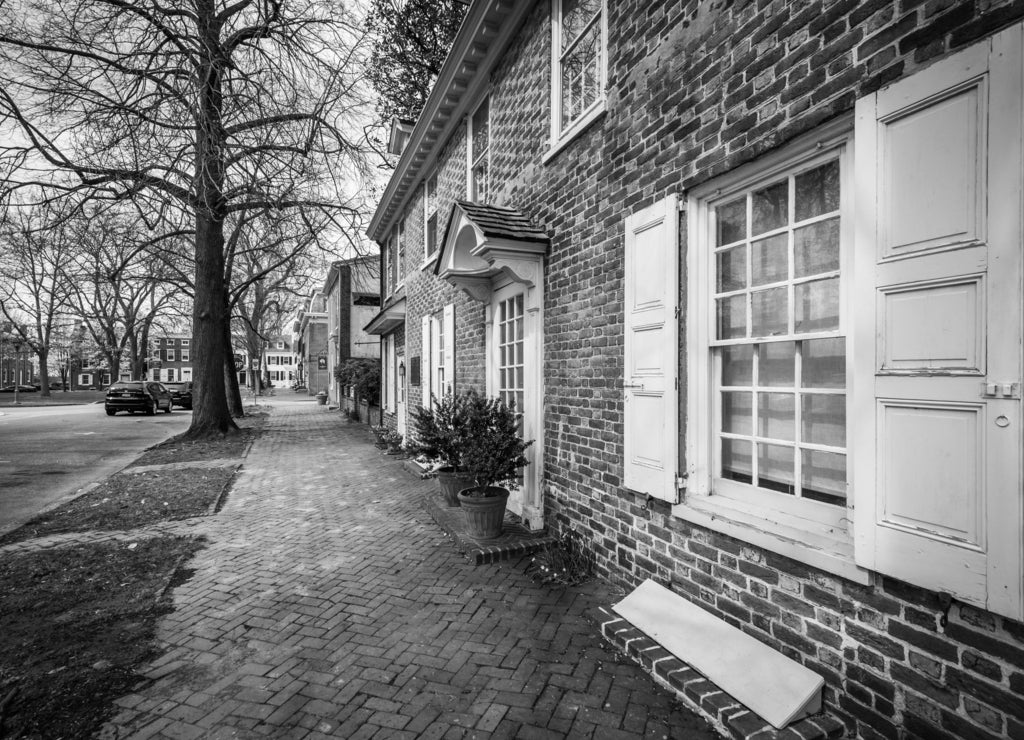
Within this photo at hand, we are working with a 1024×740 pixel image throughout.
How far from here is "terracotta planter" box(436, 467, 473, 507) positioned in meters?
6.21

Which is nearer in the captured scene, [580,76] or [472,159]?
[580,76]

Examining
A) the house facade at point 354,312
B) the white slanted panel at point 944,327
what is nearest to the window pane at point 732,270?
the white slanted panel at point 944,327

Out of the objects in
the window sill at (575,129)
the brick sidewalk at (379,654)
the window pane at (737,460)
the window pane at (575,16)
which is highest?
the window pane at (575,16)

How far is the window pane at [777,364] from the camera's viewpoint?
2.89 metres

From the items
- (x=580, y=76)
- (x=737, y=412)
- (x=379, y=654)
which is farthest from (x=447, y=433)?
(x=580, y=76)

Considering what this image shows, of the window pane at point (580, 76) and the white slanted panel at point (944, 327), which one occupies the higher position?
the window pane at point (580, 76)

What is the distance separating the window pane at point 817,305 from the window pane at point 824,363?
8 centimetres

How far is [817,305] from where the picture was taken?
273 cm

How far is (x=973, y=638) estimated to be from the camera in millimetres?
1916

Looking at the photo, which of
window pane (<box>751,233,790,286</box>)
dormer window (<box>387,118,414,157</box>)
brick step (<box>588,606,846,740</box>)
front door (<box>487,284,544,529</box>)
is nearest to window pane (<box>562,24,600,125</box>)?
front door (<box>487,284,544,529</box>)

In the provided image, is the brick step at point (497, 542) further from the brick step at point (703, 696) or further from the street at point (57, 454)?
the street at point (57, 454)

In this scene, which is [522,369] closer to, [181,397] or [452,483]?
[452,483]

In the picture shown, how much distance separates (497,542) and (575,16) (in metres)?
5.03

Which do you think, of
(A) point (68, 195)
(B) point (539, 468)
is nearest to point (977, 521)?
(B) point (539, 468)
